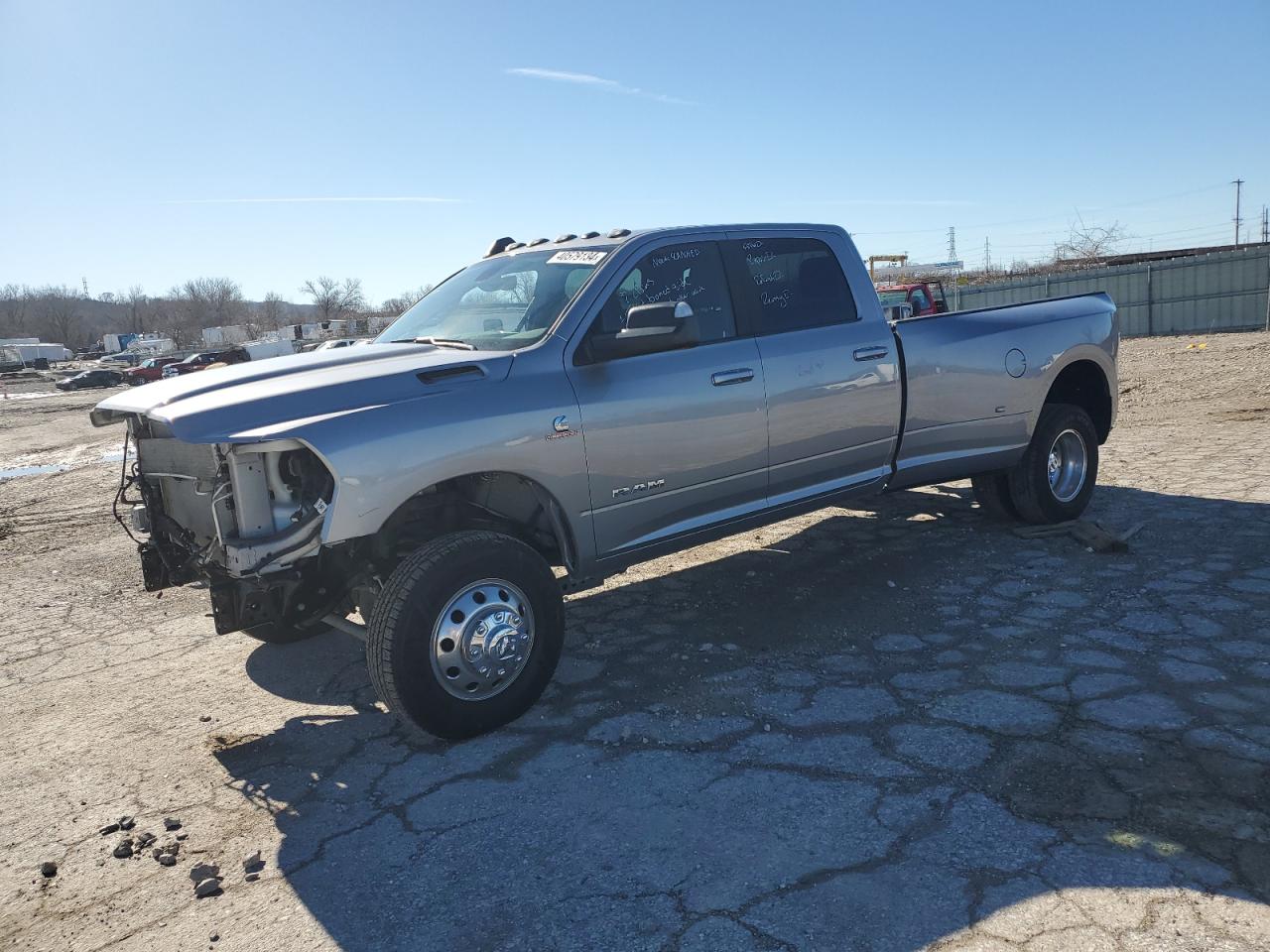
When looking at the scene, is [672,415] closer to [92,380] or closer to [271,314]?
[92,380]

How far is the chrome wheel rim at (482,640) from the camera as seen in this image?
376cm

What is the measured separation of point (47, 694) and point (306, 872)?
264 cm

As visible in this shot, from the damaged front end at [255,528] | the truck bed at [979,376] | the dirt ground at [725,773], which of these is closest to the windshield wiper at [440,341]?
the damaged front end at [255,528]

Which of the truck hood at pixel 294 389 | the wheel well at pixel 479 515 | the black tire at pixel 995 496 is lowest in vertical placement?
the black tire at pixel 995 496

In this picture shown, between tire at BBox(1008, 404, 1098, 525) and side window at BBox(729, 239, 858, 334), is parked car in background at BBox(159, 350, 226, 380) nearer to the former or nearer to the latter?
side window at BBox(729, 239, 858, 334)

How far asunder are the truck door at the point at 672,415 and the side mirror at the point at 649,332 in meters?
0.04

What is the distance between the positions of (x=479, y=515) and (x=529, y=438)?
56 cm

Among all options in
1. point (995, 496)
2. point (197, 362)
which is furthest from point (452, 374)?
point (197, 362)

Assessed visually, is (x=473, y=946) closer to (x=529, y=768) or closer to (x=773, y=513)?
(x=529, y=768)

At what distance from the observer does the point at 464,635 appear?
3.79 meters

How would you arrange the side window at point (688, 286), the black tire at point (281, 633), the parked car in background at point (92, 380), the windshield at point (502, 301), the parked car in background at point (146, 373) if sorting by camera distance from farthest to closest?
the parked car in background at point (92, 380), the parked car in background at point (146, 373), the black tire at point (281, 633), the side window at point (688, 286), the windshield at point (502, 301)

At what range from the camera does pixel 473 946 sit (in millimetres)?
2604

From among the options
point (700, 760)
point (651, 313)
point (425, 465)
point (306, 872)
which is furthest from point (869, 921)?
point (651, 313)

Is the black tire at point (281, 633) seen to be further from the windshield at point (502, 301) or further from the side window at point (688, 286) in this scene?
the side window at point (688, 286)
